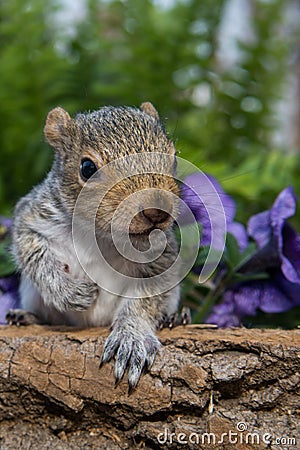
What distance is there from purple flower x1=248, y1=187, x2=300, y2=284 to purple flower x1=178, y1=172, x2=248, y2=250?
0.31 ft

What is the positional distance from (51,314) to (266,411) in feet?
1.92

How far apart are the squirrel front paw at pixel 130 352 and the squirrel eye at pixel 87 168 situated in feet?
1.02

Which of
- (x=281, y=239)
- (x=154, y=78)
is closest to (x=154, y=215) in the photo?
(x=281, y=239)

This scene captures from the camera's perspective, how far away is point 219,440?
106 cm

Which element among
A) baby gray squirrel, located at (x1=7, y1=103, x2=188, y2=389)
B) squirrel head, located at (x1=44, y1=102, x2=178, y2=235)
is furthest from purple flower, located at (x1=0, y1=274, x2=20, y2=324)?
squirrel head, located at (x1=44, y1=102, x2=178, y2=235)

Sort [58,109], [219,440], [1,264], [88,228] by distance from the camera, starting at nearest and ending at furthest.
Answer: [219,440] < [88,228] < [58,109] < [1,264]

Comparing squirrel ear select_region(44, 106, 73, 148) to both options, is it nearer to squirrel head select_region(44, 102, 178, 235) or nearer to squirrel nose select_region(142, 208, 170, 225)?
squirrel head select_region(44, 102, 178, 235)

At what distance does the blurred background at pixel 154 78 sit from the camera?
96.2 inches

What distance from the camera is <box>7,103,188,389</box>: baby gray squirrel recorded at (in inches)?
47.6

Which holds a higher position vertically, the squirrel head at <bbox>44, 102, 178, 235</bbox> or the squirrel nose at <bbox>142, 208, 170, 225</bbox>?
the squirrel head at <bbox>44, 102, 178, 235</bbox>

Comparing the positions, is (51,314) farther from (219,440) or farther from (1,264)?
(219,440)

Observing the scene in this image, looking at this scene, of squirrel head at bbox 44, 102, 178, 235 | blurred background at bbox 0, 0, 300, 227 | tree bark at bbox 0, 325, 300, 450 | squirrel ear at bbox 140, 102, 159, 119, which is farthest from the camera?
blurred background at bbox 0, 0, 300, 227

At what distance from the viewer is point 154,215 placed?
1.17m

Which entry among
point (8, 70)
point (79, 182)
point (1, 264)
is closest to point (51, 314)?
point (1, 264)
